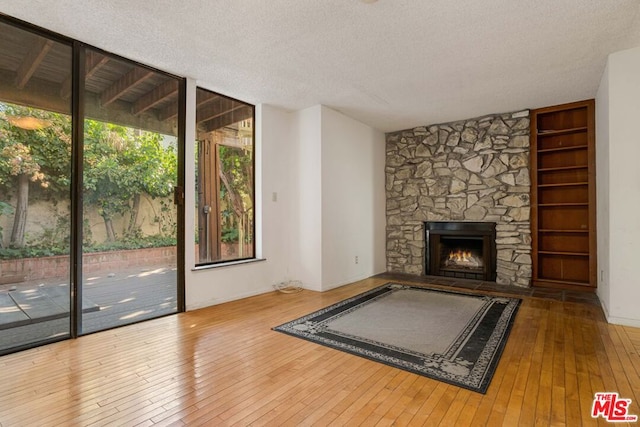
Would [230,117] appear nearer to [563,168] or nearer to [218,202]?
[218,202]

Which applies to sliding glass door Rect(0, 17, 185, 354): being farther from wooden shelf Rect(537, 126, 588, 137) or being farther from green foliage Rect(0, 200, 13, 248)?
wooden shelf Rect(537, 126, 588, 137)

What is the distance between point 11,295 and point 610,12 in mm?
5153

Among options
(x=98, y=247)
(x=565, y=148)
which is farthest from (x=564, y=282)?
(x=98, y=247)

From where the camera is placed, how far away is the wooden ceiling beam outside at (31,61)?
264cm

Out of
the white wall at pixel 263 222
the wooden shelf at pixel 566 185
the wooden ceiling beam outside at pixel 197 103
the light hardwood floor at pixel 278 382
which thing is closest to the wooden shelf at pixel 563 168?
the wooden shelf at pixel 566 185

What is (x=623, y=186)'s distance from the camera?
3.09m

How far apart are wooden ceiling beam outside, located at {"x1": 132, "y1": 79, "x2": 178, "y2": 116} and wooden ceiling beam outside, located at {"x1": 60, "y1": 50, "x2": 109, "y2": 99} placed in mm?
429

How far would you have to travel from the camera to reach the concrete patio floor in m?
2.60

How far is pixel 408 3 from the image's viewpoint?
2.32 m

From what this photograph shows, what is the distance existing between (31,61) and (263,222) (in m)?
2.82

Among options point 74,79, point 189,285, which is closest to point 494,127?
point 189,285

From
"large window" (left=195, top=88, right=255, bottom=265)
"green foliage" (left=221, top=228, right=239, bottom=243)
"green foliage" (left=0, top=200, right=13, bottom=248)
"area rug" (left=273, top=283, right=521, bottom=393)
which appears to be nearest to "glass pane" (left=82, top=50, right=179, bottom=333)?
"large window" (left=195, top=88, right=255, bottom=265)

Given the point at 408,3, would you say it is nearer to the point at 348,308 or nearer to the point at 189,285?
the point at 348,308

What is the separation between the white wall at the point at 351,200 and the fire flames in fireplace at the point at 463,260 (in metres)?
1.19
